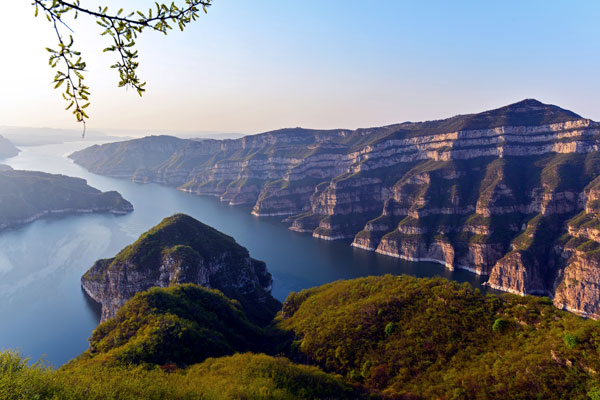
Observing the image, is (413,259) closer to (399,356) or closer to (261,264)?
(261,264)

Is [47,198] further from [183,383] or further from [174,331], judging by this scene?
[183,383]

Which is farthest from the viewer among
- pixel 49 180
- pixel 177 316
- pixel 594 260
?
pixel 49 180

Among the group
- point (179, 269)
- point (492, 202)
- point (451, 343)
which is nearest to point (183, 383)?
point (451, 343)

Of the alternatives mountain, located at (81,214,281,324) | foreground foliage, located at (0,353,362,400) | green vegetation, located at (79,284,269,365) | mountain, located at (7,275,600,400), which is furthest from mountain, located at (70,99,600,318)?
foreground foliage, located at (0,353,362,400)

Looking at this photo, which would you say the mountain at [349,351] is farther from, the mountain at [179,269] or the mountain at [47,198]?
the mountain at [47,198]

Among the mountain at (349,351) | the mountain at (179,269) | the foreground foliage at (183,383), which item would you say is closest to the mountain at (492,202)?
the mountain at (179,269)

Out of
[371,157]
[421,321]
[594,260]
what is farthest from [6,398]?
[371,157]
